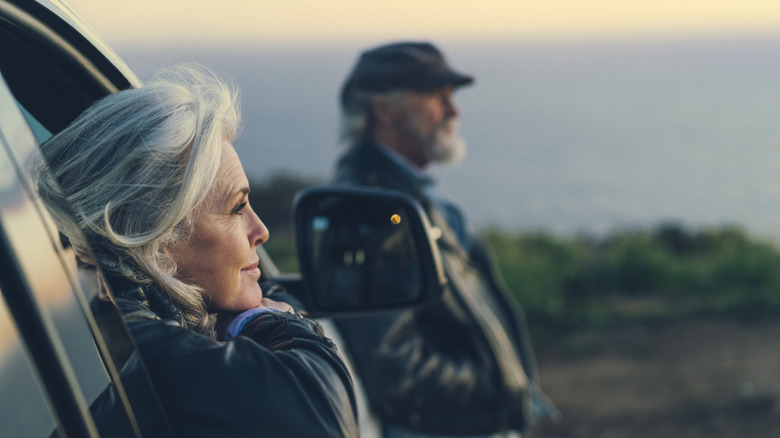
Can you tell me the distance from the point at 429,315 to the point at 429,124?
0.93m

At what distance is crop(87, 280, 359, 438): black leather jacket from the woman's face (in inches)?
1.7

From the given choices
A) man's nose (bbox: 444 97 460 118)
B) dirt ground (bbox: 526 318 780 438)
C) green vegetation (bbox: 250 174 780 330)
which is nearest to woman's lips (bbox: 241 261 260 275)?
man's nose (bbox: 444 97 460 118)

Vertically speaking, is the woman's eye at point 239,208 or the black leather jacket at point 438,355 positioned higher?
the woman's eye at point 239,208

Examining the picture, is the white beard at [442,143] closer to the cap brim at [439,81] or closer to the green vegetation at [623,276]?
the cap brim at [439,81]

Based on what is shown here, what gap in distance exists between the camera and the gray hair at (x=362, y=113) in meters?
3.20

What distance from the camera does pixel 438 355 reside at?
9.33ft

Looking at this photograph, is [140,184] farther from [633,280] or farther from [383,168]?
[633,280]

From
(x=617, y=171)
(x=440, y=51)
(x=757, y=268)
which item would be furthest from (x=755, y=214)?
(x=440, y=51)

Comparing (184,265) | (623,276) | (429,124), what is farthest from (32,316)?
(623,276)

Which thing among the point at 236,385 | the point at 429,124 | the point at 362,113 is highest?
the point at 236,385

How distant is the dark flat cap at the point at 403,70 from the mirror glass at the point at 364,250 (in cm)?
140

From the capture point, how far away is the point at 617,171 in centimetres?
1845

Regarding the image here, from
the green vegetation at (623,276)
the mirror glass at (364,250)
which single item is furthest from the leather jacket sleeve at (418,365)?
the green vegetation at (623,276)

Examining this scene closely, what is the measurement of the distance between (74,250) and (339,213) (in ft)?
3.12
